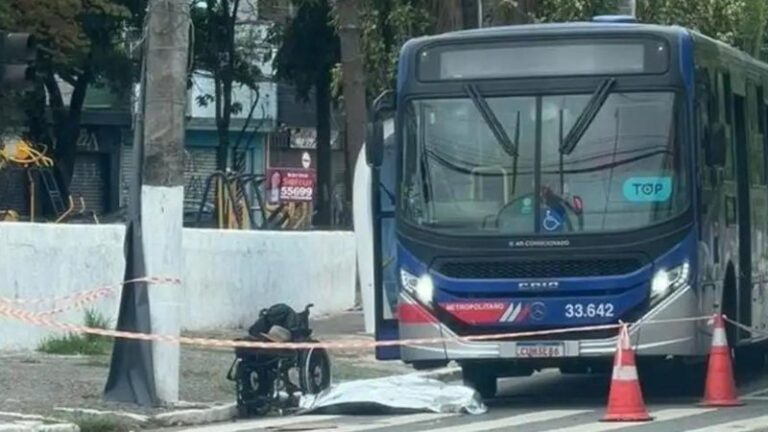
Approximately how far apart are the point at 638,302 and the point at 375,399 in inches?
97.5

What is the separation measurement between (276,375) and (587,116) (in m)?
3.43

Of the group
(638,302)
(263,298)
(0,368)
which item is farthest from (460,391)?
(263,298)

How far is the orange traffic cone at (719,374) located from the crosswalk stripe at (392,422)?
2.19 m

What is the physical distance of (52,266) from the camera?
20297 millimetres

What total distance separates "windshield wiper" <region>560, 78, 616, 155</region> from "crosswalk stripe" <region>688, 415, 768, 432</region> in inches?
104

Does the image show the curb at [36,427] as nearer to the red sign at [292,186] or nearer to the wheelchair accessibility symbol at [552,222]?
the wheelchair accessibility symbol at [552,222]

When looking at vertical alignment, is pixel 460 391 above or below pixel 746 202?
below

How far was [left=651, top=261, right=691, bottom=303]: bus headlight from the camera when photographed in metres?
15.6

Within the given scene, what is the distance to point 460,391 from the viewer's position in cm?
1662

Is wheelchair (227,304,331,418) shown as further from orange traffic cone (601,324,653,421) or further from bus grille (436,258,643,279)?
orange traffic cone (601,324,653,421)

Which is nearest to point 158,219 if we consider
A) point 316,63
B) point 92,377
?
point 92,377

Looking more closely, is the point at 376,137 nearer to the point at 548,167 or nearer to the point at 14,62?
the point at 548,167

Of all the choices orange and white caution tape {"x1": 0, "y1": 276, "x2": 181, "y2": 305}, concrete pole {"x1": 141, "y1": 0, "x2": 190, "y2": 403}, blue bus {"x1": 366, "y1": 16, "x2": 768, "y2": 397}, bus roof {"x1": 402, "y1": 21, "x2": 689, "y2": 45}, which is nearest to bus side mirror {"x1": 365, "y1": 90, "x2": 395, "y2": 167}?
blue bus {"x1": 366, "y1": 16, "x2": 768, "y2": 397}

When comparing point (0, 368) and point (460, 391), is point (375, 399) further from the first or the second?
point (0, 368)
